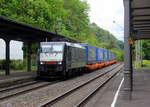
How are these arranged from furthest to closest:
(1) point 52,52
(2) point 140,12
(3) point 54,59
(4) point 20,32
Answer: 1. (4) point 20,32
2. (1) point 52,52
3. (3) point 54,59
4. (2) point 140,12

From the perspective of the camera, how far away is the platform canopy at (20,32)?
2153 cm

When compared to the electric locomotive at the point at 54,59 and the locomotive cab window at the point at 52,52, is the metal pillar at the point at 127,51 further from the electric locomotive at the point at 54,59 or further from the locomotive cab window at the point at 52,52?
the locomotive cab window at the point at 52,52

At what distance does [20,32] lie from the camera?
1027 inches

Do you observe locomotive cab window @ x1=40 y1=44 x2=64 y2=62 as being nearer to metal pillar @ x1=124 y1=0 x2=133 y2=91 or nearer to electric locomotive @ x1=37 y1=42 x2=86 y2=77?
electric locomotive @ x1=37 y1=42 x2=86 y2=77

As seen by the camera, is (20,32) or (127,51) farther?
(20,32)

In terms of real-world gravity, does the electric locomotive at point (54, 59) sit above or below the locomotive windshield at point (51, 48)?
below

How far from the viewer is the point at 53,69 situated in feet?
81.4

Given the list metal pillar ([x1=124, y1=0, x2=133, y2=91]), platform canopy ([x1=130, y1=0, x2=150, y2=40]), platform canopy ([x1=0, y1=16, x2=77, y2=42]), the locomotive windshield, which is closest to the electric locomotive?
the locomotive windshield

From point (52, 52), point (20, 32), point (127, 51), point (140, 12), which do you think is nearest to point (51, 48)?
point (52, 52)

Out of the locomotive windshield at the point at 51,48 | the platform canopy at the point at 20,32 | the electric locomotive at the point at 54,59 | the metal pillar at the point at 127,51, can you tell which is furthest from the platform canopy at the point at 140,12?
the platform canopy at the point at 20,32

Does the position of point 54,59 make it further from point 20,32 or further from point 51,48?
point 20,32

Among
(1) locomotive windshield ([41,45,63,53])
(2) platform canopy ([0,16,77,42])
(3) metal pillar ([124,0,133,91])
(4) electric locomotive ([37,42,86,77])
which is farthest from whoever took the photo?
(1) locomotive windshield ([41,45,63,53])

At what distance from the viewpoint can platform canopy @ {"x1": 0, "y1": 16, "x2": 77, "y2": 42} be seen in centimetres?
2153

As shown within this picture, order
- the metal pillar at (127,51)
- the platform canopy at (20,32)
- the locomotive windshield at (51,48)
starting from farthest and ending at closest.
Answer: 1. the locomotive windshield at (51,48)
2. the platform canopy at (20,32)
3. the metal pillar at (127,51)
